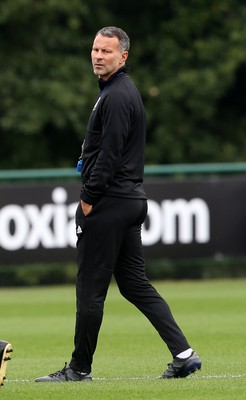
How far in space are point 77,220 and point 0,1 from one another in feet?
48.8

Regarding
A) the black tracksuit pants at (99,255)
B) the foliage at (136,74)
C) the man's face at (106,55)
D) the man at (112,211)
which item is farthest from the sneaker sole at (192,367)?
the foliage at (136,74)

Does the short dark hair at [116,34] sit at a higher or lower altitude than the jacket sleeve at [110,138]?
higher

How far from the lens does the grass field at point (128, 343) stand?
7.49 m

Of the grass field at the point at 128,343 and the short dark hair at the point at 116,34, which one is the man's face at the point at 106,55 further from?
the grass field at the point at 128,343

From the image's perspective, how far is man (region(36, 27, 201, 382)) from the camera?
7621mm

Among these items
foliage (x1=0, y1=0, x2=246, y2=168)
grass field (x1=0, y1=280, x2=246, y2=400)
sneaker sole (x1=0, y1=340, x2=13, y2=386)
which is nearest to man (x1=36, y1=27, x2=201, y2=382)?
grass field (x1=0, y1=280, x2=246, y2=400)

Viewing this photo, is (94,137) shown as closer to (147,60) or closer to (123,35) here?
(123,35)

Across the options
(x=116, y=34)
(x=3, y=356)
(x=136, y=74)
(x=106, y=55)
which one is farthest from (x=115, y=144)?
(x=136, y=74)

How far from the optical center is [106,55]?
7.72 metres

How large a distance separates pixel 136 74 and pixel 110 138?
16109 millimetres

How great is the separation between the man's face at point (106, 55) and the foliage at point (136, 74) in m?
14.7

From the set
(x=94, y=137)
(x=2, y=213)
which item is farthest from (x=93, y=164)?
(x=2, y=213)

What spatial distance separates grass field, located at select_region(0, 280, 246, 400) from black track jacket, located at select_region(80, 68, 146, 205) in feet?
4.04

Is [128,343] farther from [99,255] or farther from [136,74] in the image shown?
[136,74]
